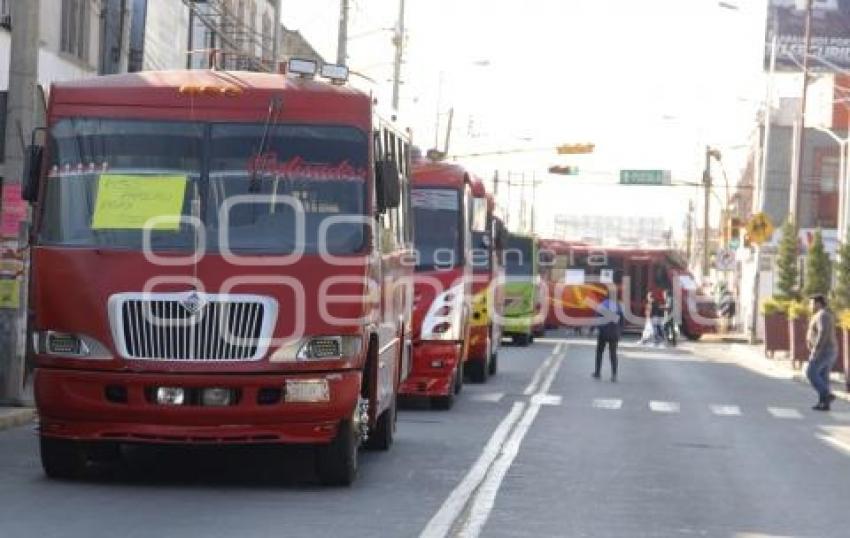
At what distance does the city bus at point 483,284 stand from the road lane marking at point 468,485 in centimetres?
562

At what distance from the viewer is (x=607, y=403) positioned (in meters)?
27.3

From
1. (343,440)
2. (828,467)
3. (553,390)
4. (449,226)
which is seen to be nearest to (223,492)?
(343,440)

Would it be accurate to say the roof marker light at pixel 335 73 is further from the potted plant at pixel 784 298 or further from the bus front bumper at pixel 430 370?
the potted plant at pixel 784 298

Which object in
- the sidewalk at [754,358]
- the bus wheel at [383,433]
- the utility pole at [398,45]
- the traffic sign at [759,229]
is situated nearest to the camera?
the bus wheel at [383,433]

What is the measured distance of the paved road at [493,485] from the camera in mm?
11984

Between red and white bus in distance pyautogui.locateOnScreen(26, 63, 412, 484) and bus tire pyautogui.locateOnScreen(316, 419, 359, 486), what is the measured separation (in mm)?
15

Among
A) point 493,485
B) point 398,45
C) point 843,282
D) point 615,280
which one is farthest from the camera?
point 615,280

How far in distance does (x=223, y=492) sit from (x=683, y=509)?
337cm

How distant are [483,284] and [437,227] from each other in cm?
403

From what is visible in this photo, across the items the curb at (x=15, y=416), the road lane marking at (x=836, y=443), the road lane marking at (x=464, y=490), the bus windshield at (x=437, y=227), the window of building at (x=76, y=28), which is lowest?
the road lane marking at (x=836, y=443)

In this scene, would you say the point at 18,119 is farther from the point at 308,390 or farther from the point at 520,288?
the point at 520,288

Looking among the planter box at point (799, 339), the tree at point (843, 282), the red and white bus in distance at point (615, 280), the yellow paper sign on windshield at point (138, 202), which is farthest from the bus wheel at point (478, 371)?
the red and white bus in distance at point (615, 280)

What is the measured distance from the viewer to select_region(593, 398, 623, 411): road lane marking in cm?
2634

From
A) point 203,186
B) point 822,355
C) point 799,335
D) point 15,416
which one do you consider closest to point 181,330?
point 203,186
